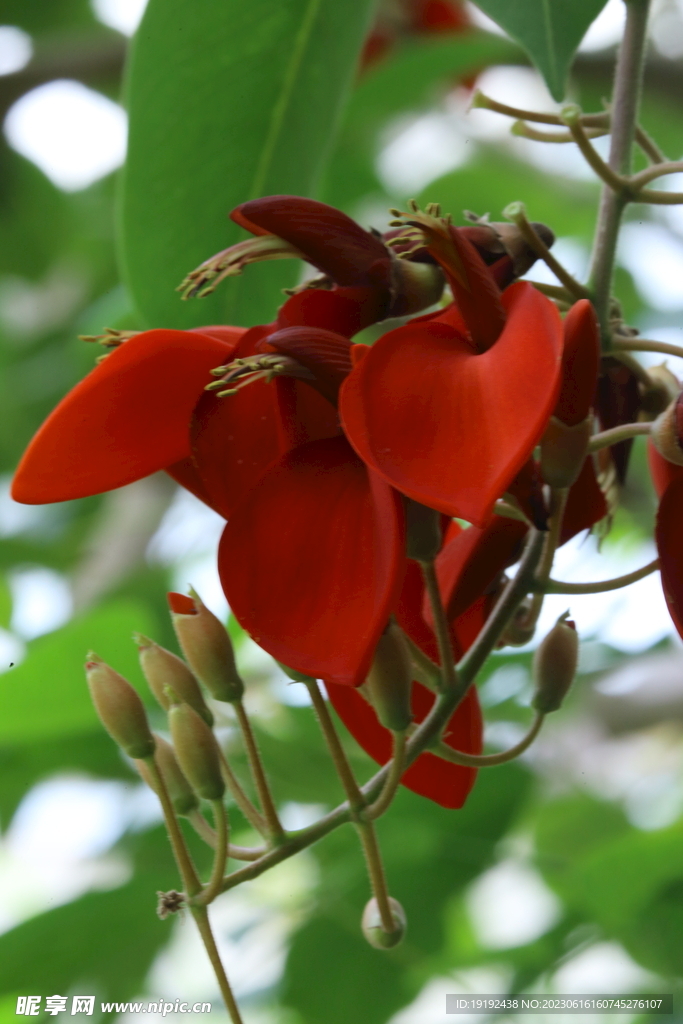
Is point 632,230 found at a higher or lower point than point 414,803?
higher

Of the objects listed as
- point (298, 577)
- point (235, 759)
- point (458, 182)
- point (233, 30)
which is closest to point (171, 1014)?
point (235, 759)

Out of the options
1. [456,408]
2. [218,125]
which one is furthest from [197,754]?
[218,125]

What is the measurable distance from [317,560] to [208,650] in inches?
2.2

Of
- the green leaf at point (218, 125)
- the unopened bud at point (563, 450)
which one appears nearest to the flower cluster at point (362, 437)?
the unopened bud at point (563, 450)

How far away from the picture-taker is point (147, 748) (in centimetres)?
30

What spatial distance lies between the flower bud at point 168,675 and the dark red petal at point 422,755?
1.8 inches

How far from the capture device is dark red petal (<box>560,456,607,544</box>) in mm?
328

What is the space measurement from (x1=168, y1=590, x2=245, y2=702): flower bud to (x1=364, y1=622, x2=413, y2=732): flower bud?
0.15 ft

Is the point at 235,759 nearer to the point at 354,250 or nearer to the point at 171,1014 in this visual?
the point at 171,1014

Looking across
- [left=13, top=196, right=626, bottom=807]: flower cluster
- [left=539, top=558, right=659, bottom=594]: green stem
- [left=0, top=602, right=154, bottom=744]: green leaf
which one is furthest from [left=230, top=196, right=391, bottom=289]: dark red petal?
[left=0, top=602, right=154, bottom=744]: green leaf

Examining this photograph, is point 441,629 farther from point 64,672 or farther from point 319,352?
point 64,672

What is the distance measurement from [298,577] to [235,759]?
0.42 metres

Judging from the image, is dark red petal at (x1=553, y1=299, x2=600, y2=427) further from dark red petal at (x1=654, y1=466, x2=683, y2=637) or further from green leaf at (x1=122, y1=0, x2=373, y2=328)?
green leaf at (x1=122, y1=0, x2=373, y2=328)

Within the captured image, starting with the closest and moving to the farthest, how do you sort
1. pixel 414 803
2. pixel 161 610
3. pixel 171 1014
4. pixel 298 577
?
1. pixel 298 577
2. pixel 171 1014
3. pixel 414 803
4. pixel 161 610
